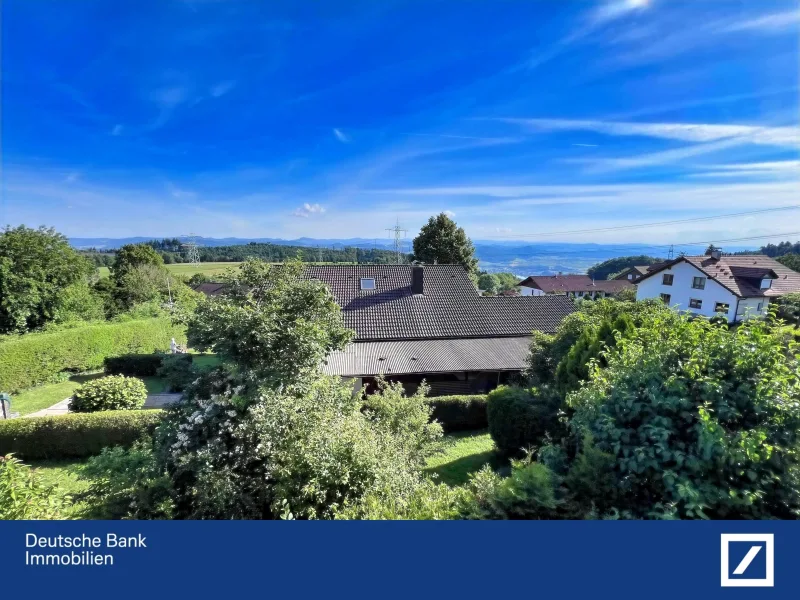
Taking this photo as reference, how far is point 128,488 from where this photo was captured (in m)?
4.97

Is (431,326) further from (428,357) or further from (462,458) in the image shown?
(462,458)

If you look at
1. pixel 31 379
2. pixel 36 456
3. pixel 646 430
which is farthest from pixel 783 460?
pixel 31 379

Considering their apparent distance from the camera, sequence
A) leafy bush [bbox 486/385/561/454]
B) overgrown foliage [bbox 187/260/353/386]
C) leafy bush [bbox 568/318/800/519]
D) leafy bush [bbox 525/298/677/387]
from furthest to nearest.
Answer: leafy bush [bbox 525/298/677/387] < leafy bush [bbox 486/385/561/454] < overgrown foliage [bbox 187/260/353/386] < leafy bush [bbox 568/318/800/519]

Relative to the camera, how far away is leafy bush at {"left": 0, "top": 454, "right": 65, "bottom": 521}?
150 inches

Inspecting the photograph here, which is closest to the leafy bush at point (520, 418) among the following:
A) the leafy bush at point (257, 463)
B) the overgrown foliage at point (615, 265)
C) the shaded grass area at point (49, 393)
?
the leafy bush at point (257, 463)

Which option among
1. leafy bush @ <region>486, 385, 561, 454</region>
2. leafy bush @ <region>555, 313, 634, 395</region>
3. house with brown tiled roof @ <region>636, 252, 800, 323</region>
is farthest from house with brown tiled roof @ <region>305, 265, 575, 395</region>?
house with brown tiled roof @ <region>636, 252, 800, 323</region>

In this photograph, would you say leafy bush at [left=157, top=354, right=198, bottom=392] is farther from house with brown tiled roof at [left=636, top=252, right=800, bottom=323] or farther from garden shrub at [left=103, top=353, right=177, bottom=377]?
house with brown tiled roof at [left=636, top=252, right=800, bottom=323]

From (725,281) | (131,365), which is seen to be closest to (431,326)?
(131,365)

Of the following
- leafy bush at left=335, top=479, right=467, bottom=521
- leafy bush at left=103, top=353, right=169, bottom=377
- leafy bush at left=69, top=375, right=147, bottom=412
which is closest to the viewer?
leafy bush at left=335, top=479, right=467, bottom=521

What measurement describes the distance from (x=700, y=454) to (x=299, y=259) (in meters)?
6.61

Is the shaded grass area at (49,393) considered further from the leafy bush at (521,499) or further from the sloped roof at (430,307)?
the leafy bush at (521,499)

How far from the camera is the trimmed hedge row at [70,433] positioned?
412 inches

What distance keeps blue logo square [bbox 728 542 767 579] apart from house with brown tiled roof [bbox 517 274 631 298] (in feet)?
218

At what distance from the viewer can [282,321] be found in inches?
229
